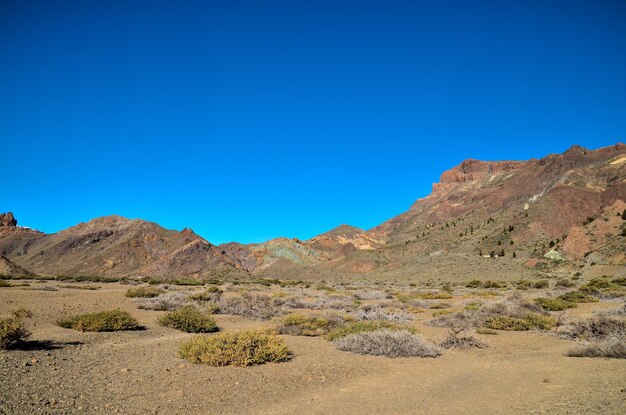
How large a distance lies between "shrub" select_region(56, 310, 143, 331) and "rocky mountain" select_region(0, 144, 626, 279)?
184 feet

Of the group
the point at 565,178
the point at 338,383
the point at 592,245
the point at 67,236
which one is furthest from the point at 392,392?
the point at 67,236

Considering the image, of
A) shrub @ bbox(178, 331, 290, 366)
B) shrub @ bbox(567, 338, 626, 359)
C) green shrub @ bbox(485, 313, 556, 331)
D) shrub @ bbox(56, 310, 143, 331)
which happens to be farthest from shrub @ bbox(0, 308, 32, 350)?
green shrub @ bbox(485, 313, 556, 331)

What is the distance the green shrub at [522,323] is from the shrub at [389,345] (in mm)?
6220

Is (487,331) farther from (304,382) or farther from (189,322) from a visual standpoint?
(189,322)

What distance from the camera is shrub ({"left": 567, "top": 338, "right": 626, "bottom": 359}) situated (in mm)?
9704

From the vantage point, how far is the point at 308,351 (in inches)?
452

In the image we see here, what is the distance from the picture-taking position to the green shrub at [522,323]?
51.9 ft

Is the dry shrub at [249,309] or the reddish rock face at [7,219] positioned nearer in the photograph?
the dry shrub at [249,309]

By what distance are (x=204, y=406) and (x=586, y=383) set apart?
7.47 m

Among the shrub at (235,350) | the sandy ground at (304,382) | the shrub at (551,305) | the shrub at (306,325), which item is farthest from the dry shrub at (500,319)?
the shrub at (235,350)

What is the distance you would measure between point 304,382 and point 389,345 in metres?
3.80

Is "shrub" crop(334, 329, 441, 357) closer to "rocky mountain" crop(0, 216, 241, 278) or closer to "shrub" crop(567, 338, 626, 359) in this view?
"shrub" crop(567, 338, 626, 359)

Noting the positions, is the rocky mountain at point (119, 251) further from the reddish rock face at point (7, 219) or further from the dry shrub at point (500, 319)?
the dry shrub at point (500, 319)

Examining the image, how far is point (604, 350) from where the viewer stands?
993 cm
